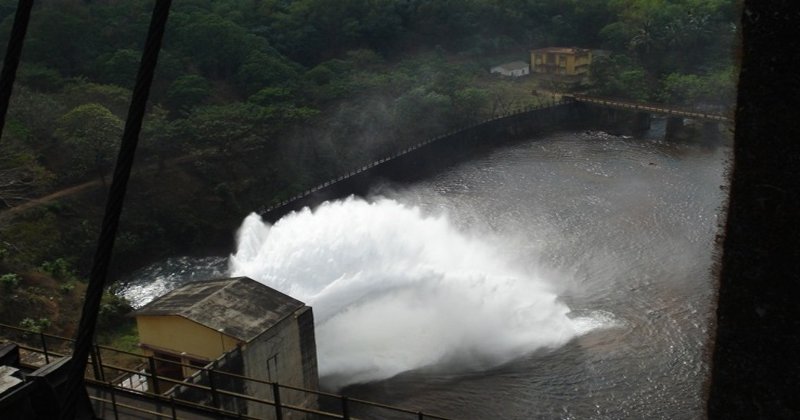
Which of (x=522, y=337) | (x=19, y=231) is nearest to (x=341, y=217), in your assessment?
(x=522, y=337)

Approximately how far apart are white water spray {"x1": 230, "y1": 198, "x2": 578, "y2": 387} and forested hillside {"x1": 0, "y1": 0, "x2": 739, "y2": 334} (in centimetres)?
674

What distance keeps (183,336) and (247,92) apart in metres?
34.9

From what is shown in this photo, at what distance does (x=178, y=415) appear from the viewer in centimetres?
1027

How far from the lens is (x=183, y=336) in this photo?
61.0 feet

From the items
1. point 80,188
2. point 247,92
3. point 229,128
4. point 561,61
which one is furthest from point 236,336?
point 561,61

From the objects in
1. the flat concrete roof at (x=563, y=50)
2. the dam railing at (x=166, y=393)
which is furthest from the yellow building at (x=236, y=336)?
the flat concrete roof at (x=563, y=50)

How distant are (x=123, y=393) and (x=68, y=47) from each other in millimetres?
43968

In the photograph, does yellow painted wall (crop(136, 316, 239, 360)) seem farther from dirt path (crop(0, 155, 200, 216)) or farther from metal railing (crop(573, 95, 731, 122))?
metal railing (crop(573, 95, 731, 122))

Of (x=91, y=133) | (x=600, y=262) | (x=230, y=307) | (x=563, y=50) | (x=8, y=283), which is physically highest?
(x=563, y=50)

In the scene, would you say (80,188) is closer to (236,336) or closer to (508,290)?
(508,290)

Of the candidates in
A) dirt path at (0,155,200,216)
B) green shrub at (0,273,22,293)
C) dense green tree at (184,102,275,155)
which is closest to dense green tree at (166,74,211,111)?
dense green tree at (184,102,275,155)

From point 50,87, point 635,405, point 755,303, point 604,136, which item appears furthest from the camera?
point 604,136

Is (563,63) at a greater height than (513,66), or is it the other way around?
(563,63)

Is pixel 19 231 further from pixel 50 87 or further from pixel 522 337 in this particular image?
pixel 522 337
